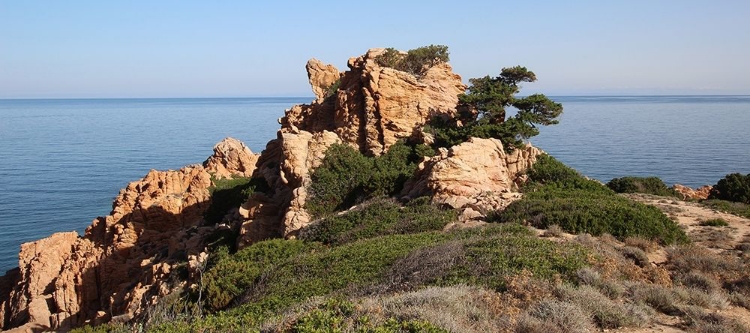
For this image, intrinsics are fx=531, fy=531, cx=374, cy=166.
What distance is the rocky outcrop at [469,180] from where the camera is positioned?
16.8 m

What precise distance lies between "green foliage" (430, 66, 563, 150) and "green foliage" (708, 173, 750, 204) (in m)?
10.6

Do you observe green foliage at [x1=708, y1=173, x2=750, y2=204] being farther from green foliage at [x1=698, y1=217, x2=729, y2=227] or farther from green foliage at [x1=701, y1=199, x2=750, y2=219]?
green foliage at [x1=698, y1=217, x2=729, y2=227]

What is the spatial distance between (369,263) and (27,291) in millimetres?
19799

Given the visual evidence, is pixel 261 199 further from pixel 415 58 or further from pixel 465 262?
pixel 465 262

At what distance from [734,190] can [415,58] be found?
17005mm

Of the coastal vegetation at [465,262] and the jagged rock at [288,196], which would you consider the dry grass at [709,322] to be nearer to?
the coastal vegetation at [465,262]

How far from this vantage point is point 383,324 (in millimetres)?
6785

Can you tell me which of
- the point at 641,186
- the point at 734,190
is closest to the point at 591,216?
the point at 641,186

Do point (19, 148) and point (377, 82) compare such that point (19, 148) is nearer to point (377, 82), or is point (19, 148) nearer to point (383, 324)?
point (377, 82)

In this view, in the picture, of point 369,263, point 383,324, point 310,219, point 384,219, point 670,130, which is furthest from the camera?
point 670,130

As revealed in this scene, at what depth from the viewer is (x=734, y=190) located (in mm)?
26141

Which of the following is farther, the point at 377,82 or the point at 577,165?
the point at 577,165

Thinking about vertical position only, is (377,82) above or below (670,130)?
above

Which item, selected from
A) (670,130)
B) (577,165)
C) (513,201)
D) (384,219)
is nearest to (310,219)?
(384,219)
